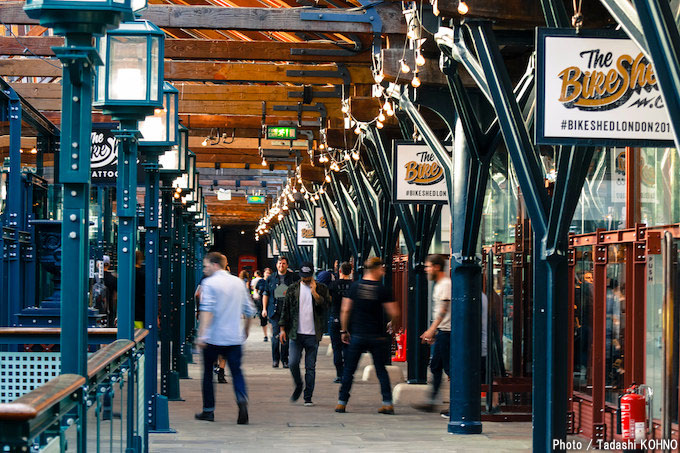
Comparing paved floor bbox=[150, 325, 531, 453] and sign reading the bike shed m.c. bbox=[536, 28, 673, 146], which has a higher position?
sign reading the bike shed m.c. bbox=[536, 28, 673, 146]

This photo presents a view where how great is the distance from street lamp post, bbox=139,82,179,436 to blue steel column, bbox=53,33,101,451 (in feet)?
15.3

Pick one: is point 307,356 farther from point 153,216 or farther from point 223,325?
point 153,216

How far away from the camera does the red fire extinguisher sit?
9.08m

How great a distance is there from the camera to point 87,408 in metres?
5.36

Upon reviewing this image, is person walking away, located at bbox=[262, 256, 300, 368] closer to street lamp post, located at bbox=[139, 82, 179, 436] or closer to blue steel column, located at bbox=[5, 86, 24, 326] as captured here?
blue steel column, located at bbox=[5, 86, 24, 326]

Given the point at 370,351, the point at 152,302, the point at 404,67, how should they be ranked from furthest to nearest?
the point at 370,351, the point at 404,67, the point at 152,302

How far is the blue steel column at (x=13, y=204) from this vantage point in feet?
37.8

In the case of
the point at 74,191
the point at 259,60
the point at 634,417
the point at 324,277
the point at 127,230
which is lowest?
the point at 634,417

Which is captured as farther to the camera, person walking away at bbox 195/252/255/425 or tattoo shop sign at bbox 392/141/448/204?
tattoo shop sign at bbox 392/141/448/204

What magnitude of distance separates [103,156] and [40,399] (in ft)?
41.5

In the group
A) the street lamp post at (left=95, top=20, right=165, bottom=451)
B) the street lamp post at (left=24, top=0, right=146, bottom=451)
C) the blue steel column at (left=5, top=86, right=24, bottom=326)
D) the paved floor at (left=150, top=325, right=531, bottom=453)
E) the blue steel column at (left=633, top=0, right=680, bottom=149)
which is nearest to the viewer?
the blue steel column at (left=633, top=0, right=680, bottom=149)

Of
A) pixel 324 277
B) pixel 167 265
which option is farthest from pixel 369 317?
pixel 324 277

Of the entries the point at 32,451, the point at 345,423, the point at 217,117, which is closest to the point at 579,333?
the point at 345,423

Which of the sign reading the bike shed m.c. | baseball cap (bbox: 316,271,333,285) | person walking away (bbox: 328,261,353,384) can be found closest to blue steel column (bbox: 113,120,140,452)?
the sign reading the bike shed m.c.
